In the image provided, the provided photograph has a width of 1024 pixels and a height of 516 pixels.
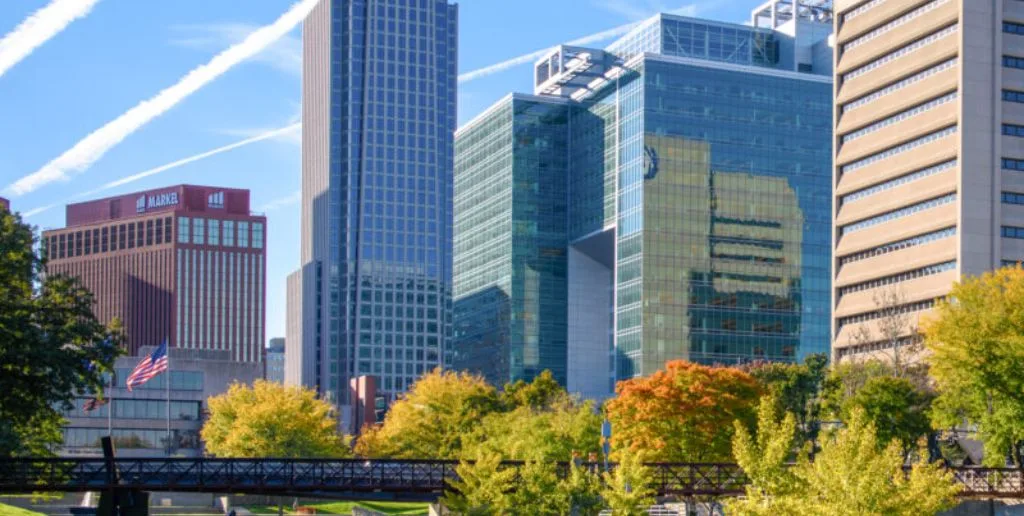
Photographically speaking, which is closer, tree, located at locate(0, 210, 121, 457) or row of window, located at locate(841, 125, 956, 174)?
tree, located at locate(0, 210, 121, 457)

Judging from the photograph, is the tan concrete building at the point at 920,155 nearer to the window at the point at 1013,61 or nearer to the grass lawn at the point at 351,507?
the window at the point at 1013,61

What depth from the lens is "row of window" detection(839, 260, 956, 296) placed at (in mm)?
152262

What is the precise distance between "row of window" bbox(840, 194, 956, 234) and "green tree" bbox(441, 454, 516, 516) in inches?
3417

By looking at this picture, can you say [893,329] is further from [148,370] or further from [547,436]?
[148,370]

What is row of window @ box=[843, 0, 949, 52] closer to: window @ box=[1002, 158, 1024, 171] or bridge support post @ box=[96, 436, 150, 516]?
window @ box=[1002, 158, 1024, 171]

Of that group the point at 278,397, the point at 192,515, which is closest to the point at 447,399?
the point at 278,397

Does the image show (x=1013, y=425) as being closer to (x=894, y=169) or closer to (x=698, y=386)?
(x=698, y=386)

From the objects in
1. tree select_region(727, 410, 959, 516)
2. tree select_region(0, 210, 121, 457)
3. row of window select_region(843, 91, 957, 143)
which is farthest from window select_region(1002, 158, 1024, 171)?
tree select_region(0, 210, 121, 457)

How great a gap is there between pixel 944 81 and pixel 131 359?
103 meters

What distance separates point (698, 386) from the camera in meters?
97.5

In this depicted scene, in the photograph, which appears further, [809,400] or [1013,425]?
[809,400]

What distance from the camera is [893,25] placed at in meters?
161

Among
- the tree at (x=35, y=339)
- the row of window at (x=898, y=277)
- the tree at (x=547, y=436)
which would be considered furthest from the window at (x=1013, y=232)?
the tree at (x=35, y=339)

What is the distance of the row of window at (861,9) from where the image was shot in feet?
540
